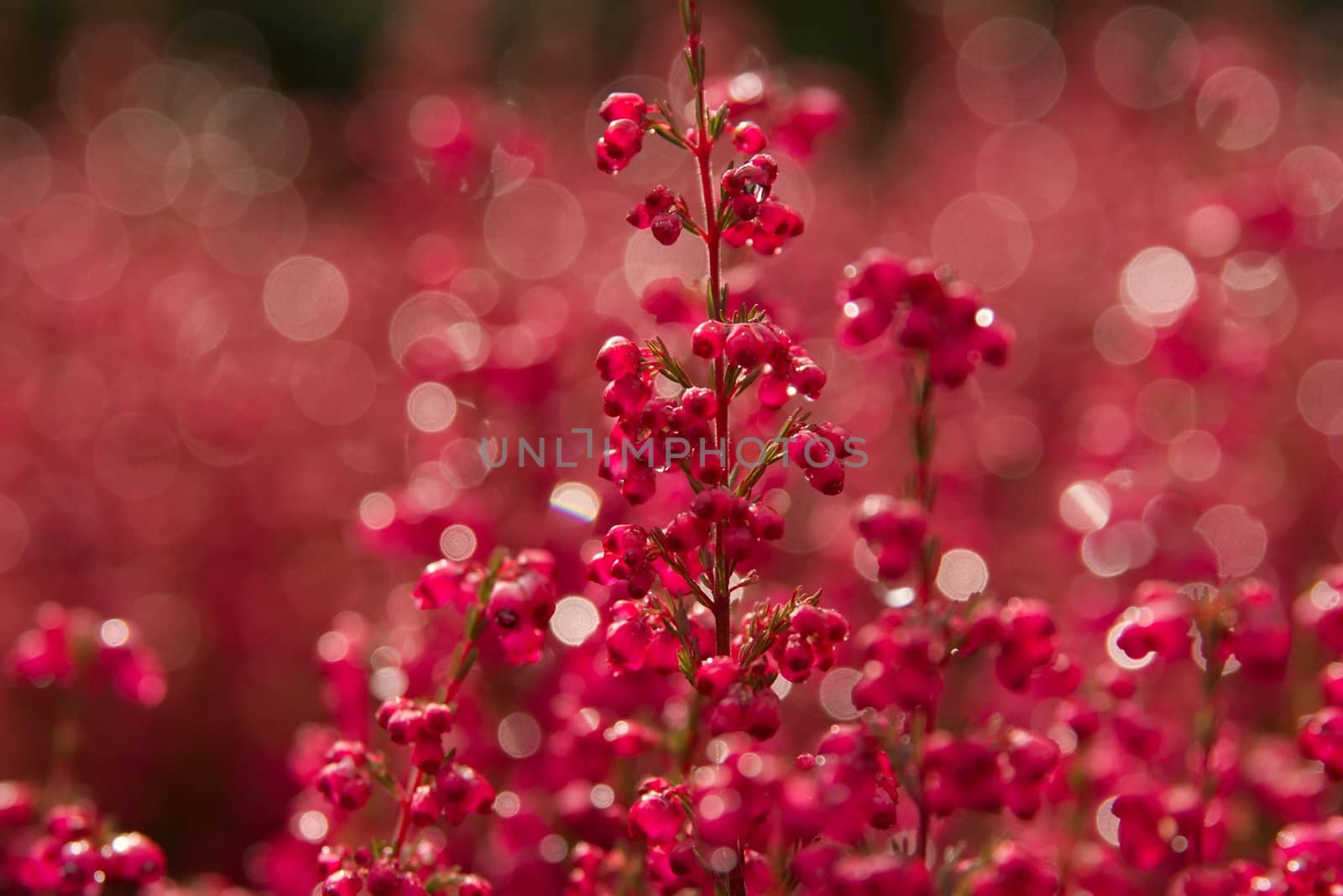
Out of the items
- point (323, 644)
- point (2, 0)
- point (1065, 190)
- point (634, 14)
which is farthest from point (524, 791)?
point (2, 0)

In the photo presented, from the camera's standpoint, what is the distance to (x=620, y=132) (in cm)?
124

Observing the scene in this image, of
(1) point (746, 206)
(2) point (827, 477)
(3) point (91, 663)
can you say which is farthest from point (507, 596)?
(3) point (91, 663)

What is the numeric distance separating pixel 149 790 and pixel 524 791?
1.46 metres

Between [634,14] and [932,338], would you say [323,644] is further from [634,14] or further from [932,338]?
[634,14]

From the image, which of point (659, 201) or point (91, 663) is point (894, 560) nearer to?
point (659, 201)

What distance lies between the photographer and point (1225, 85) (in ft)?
11.7

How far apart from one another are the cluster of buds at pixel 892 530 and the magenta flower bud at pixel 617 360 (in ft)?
0.83

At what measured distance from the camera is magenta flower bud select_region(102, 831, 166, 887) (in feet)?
4.58

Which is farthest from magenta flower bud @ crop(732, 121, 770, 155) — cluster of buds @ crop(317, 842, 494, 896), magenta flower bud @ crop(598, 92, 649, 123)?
cluster of buds @ crop(317, 842, 494, 896)

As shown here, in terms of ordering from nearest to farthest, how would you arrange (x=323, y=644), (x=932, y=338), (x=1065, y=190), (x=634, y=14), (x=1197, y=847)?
(x=932, y=338)
(x=1197, y=847)
(x=323, y=644)
(x=1065, y=190)
(x=634, y=14)

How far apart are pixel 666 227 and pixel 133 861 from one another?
90 centimetres

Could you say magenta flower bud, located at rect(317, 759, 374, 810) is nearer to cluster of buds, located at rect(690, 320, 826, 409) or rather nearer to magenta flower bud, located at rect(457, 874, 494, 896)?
magenta flower bud, located at rect(457, 874, 494, 896)

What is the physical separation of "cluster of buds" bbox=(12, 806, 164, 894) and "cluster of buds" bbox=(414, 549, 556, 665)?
45cm

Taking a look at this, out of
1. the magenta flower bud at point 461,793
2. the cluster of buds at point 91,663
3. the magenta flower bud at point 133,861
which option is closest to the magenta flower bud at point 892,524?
the magenta flower bud at point 461,793
